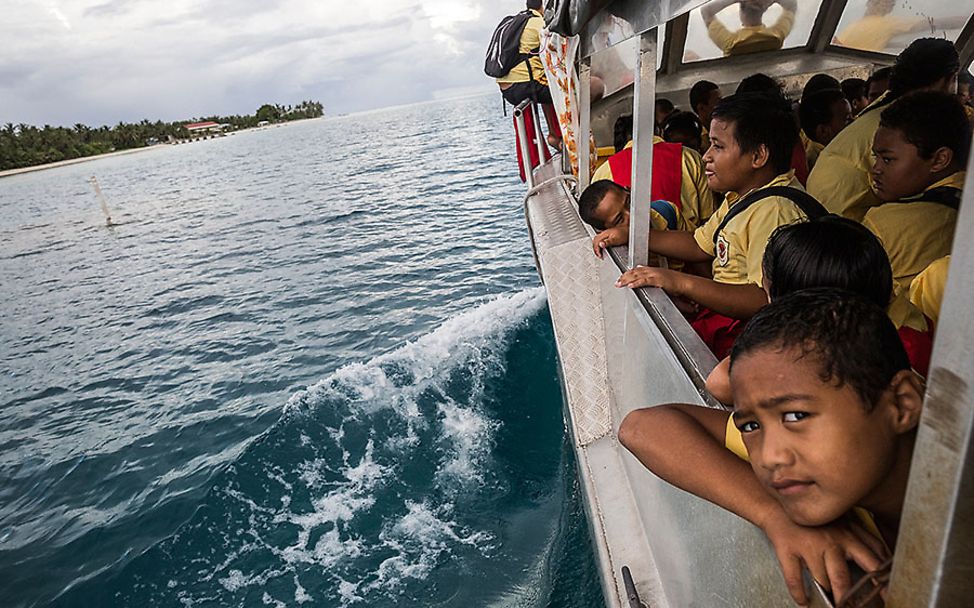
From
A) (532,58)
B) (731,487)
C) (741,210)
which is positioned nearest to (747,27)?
(532,58)

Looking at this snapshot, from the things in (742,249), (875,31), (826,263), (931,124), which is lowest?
(742,249)

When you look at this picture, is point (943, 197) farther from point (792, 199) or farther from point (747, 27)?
point (747, 27)

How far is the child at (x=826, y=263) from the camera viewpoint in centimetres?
126

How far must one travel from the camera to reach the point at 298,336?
955 centimetres

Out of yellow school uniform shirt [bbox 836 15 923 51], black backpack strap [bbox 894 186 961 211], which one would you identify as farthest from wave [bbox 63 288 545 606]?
yellow school uniform shirt [bbox 836 15 923 51]

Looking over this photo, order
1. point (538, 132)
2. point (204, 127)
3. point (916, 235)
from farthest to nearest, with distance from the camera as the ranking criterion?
point (204, 127)
point (538, 132)
point (916, 235)

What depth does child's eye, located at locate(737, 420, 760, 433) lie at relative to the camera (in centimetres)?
96

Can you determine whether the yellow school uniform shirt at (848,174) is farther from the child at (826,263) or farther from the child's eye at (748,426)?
the child's eye at (748,426)

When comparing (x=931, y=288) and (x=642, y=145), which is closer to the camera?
(x=931, y=288)

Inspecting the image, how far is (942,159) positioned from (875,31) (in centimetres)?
379

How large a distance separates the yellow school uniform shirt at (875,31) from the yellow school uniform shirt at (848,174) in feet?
7.83

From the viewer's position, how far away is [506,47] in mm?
5543

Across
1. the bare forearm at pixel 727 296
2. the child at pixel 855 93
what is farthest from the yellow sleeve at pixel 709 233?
the child at pixel 855 93

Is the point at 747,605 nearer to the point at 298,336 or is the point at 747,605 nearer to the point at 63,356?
the point at 298,336
